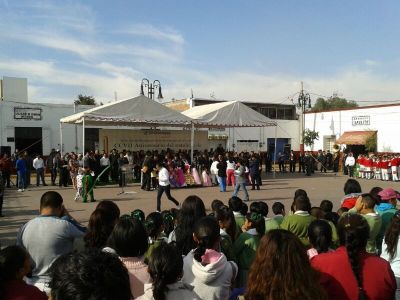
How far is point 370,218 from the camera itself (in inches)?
194

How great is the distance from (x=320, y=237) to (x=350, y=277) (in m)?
0.82

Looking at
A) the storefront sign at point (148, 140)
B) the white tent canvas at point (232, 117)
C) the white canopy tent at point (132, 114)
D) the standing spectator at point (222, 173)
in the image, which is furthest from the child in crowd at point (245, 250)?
the storefront sign at point (148, 140)

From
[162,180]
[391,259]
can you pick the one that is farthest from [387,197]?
[162,180]

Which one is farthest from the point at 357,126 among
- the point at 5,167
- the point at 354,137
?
the point at 5,167

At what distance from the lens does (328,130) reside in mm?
38875

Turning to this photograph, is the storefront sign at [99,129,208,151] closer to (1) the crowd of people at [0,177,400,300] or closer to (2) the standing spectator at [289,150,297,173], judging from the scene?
(2) the standing spectator at [289,150,297,173]

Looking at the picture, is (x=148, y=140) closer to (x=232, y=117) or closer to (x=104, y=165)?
(x=104, y=165)

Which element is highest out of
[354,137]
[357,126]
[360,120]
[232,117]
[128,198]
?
[360,120]

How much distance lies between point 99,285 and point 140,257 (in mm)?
1804

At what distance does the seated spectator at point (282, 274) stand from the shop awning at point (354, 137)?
A: 1339 inches

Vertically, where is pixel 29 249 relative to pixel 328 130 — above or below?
below

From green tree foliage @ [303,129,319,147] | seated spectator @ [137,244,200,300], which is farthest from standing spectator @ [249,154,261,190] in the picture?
green tree foliage @ [303,129,319,147]

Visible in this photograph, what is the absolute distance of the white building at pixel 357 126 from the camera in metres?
32.7

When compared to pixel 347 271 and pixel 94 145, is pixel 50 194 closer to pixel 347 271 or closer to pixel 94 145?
pixel 347 271
